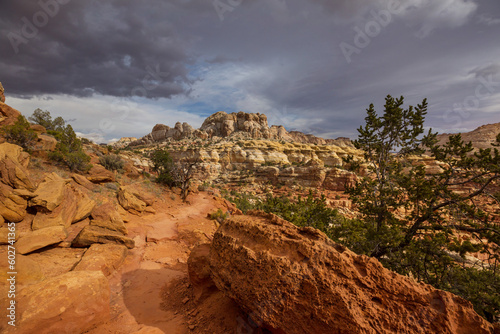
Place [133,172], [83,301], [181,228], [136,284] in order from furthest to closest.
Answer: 1. [133,172]
2. [181,228]
3. [136,284]
4. [83,301]

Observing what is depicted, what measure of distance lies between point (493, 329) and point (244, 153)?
50215 millimetres

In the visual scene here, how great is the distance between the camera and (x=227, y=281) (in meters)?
3.91

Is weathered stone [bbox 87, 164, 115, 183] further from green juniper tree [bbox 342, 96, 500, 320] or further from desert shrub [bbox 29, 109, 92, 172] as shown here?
green juniper tree [bbox 342, 96, 500, 320]

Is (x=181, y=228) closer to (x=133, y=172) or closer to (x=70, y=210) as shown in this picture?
(x=70, y=210)

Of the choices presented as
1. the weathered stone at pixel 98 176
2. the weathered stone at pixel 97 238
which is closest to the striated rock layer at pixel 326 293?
the weathered stone at pixel 97 238

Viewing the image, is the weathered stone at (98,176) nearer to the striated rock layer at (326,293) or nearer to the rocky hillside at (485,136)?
the striated rock layer at (326,293)

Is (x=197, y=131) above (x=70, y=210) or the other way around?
above

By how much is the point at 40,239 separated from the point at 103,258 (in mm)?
2228

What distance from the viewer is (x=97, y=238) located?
746 cm

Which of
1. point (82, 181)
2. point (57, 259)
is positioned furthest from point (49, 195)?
point (82, 181)

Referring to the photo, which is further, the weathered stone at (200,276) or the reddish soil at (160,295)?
the weathered stone at (200,276)

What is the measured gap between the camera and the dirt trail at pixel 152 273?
4.58 metres

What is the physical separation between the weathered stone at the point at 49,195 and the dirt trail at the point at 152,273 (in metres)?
3.52

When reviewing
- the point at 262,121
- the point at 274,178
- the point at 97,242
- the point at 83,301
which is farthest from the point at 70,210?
the point at 262,121
